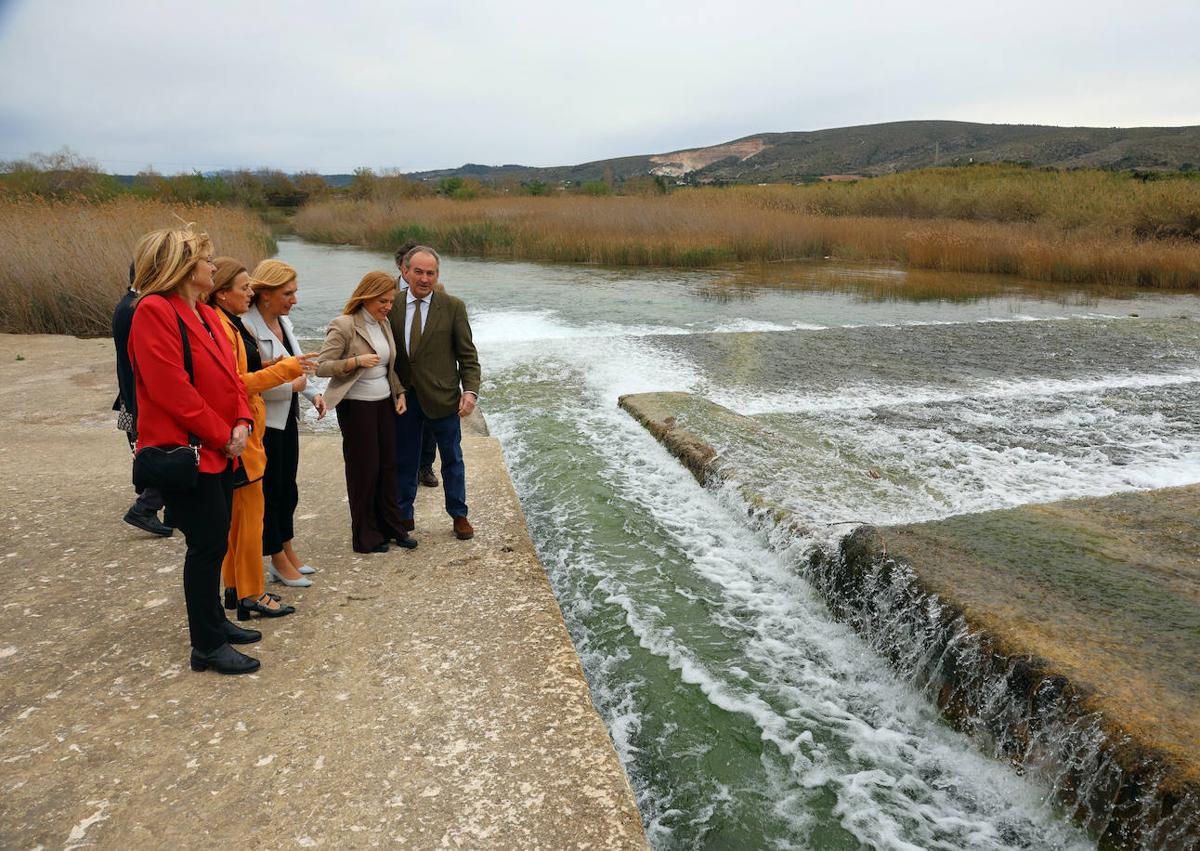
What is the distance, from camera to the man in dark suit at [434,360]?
403 cm

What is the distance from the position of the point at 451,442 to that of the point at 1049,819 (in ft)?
9.85

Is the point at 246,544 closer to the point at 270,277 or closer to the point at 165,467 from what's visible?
the point at 165,467

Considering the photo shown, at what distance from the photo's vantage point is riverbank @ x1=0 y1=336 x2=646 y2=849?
2299 mm

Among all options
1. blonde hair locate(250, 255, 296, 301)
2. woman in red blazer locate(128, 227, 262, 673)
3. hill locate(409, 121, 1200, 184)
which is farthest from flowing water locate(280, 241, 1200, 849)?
hill locate(409, 121, 1200, 184)

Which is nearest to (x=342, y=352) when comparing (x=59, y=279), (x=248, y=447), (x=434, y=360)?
(x=434, y=360)

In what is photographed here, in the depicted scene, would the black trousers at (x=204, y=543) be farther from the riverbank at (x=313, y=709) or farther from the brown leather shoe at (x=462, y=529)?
the brown leather shoe at (x=462, y=529)

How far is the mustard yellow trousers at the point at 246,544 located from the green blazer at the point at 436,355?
102cm

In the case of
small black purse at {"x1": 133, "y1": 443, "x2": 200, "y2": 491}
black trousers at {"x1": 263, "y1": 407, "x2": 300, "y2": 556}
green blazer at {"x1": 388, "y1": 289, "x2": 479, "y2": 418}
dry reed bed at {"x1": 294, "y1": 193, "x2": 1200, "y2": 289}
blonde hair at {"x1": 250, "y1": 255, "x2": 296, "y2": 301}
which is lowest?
black trousers at {"x1": 263, "y1": 407, "x2": 300, "y2": 556}

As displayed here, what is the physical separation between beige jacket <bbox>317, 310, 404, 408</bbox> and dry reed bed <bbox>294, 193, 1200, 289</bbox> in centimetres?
1599

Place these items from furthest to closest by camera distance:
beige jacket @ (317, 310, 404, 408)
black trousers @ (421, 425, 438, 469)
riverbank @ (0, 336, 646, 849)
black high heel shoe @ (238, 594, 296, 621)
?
1. black trousers @ (421, 425, 438, 469)
2. beige jacket @ (317, 310, 404, 408)
3. black high heel shoe @ (238, 594, 296, 621)
4. riverbank @ (0, 336, 646, 849)

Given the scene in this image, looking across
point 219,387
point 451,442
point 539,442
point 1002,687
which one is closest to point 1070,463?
point 1002,687

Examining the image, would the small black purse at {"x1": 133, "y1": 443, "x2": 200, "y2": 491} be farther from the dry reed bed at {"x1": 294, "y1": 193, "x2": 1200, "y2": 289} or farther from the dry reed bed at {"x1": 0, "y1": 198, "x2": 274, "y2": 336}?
the dry reed bed at {"x1": 294, "y1": 193, "x2": 1200, "y2": 289}

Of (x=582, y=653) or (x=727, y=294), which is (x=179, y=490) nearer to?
(x=582, y=653)

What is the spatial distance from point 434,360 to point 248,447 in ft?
3.71
